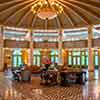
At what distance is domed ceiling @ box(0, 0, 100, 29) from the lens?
1943cm

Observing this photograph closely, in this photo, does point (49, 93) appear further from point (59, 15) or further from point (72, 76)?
point (59, 15)

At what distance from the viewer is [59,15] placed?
24.0 m

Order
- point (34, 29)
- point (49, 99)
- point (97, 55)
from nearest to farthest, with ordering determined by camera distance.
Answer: point (49, 99), point (34, 29), point (97, 55)

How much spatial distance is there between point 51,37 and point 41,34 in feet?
3.80

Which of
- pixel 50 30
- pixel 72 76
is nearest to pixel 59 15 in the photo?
pixel 50 30

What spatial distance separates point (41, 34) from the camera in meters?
26.9

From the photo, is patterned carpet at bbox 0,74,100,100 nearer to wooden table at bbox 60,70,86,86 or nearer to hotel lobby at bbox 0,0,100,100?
wooden table at bbox 60,70,86,86

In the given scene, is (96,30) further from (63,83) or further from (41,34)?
(63,83)

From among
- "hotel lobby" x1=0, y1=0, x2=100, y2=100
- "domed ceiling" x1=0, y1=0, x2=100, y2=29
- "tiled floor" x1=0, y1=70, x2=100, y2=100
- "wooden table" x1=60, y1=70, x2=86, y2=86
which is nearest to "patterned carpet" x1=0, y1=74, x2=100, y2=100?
"tiled floor" x1=0, y1=70, x2=100, y2=100

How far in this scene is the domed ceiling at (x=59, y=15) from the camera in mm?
19428

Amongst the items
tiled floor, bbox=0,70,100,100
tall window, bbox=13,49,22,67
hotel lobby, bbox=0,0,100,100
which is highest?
hotel lobby, bbox=0,0,100,100

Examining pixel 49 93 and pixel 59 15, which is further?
pixel 59 15

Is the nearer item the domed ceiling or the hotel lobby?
the domed ceiling

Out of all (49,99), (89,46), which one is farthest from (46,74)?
(89,46)
